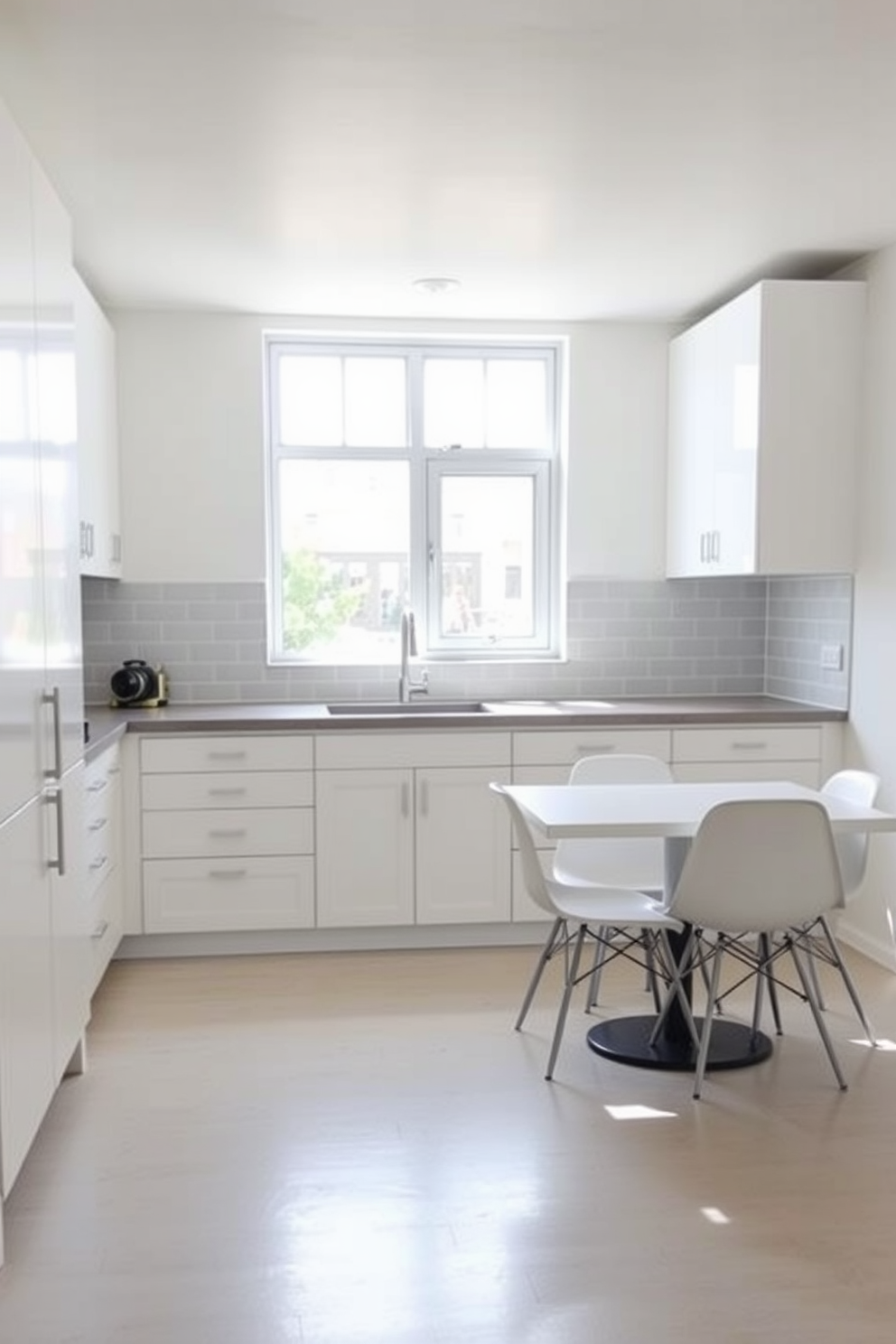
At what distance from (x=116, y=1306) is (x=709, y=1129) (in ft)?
4.80

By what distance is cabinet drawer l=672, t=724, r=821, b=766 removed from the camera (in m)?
4.48

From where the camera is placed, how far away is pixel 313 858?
4.36m

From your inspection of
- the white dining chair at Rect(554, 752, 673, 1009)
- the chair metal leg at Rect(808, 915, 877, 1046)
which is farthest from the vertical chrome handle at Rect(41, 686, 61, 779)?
the chair metal leg at Rect(808, 915, 877, 1046)

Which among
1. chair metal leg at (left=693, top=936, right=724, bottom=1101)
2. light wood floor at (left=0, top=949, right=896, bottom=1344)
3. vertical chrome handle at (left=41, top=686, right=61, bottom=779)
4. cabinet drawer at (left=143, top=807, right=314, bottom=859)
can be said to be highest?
vertical chrome handle at (left=41, top=686, right=61, bottom=779)

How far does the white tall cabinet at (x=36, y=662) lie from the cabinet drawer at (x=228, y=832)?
46.1 inches

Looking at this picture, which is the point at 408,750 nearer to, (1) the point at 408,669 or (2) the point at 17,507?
(1) the point at 408,669

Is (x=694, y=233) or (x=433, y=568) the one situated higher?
(x=694, y=233)

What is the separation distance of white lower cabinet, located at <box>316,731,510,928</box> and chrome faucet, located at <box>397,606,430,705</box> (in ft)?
1.63

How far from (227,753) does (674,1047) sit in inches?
75.7

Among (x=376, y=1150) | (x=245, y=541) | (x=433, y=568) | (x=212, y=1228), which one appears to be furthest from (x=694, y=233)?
(x=212, y=1228)

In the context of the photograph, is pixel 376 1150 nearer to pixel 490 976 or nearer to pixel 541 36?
pixel 490 976

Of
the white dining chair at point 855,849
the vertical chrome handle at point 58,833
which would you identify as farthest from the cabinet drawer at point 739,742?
the vertical chrome handle at point 58,833

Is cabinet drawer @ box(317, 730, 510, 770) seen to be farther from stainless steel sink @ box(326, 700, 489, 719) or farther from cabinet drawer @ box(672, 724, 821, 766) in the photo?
cabinet drawer @ box(672, 724, 821, 766)

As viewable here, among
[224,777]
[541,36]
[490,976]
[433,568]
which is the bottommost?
[490,976]
